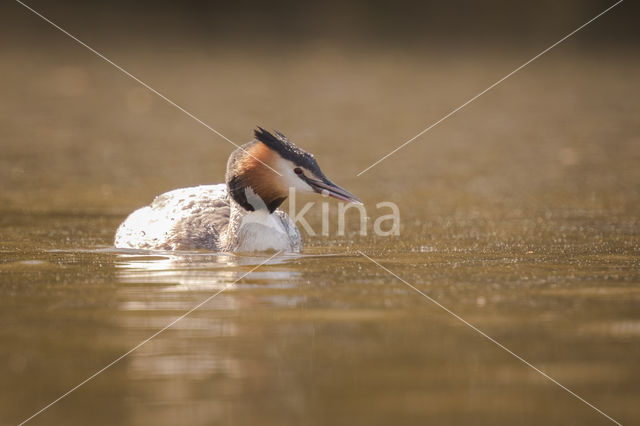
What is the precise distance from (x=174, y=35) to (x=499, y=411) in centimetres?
2887

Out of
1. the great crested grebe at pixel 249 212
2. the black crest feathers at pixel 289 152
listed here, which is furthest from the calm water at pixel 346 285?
the black crest feathers at pixel 289 152

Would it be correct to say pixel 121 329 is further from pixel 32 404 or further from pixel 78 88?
pixel 78 88

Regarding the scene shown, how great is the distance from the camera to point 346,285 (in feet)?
26.1

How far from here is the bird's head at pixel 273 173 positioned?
941cm

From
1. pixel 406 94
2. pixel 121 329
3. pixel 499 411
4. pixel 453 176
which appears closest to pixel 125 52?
pixel 406 94

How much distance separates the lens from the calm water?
518cm

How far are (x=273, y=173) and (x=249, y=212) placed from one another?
0.50 metres

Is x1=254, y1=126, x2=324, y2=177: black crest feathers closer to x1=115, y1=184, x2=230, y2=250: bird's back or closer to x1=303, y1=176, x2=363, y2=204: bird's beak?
x1=303, y1=176, x2=363, y2=204: bird's beak
